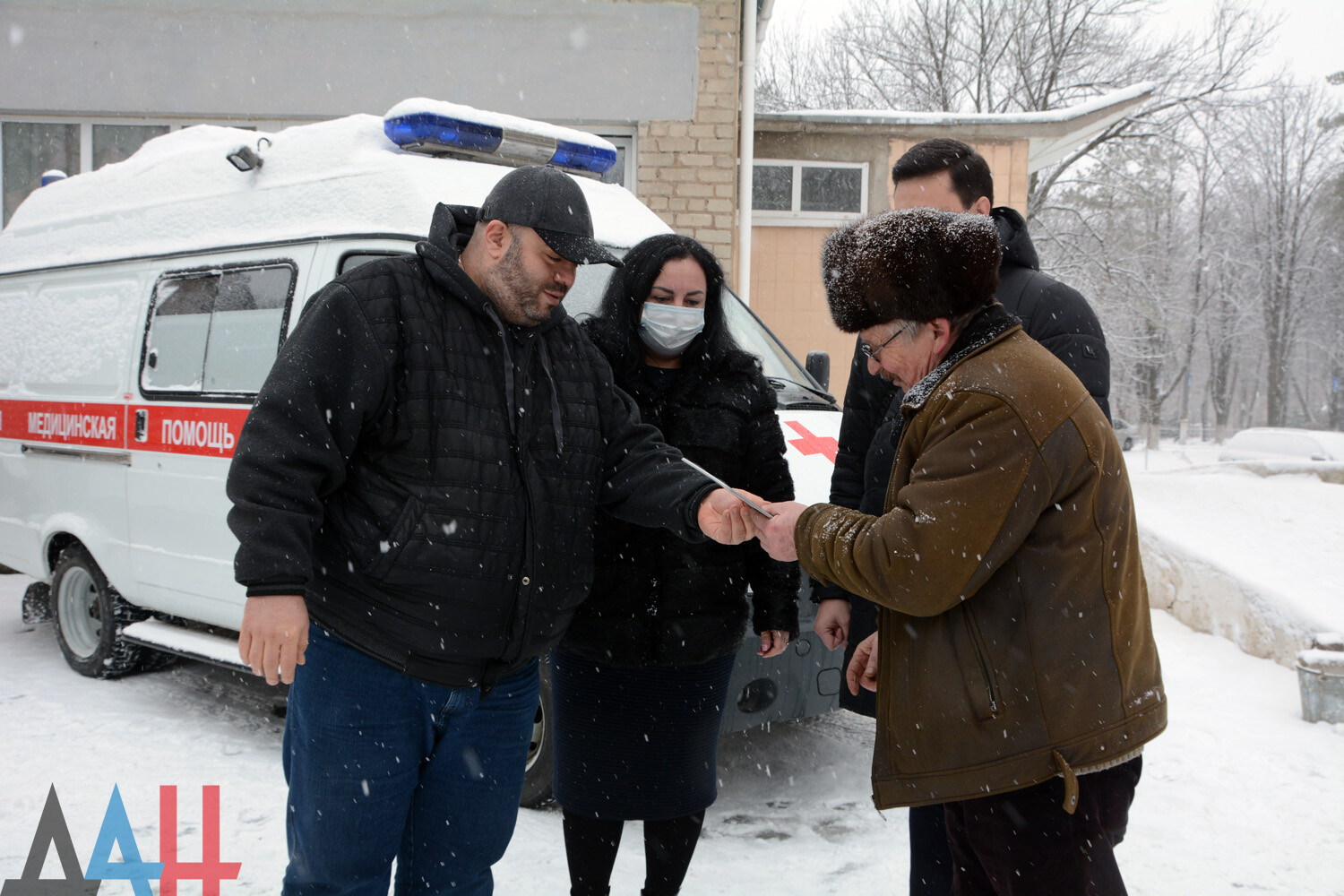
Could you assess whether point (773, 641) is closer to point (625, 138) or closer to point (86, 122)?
point (625, 138)

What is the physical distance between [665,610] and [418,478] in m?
0.89

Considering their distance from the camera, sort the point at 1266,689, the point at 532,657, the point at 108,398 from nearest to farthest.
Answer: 1. the point at 532,657
2. the point at 108,398
3. the point at 1266,689

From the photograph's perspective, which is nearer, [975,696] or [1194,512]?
[975,696]

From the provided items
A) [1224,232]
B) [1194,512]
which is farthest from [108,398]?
[1224,232]

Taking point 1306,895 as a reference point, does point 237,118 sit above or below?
above

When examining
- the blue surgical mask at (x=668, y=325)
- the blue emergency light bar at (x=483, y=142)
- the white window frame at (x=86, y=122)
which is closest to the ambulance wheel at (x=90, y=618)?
the blue emergency light bar at (x=483, y=142)

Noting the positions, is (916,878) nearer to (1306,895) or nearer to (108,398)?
(1306,895)

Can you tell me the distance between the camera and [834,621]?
273cm

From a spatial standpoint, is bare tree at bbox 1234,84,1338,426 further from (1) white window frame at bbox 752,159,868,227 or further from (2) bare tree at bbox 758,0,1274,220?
(1) white window frame at bbox 752,159,868,227

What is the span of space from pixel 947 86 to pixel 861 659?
73.4 ft

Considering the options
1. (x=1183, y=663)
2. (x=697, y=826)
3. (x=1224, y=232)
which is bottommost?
(x=1183, y=663)

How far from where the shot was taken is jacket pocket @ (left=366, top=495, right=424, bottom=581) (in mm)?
2059

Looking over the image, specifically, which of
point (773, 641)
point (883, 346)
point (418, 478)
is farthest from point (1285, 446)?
point (418, 478)

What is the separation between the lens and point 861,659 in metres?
2.47
